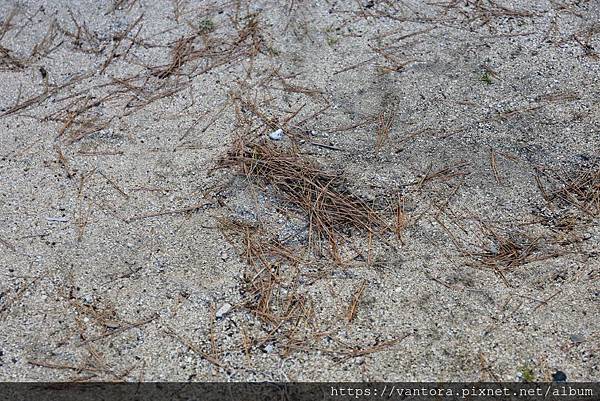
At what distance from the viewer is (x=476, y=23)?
3559mm

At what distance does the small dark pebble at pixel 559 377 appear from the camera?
7.02ft

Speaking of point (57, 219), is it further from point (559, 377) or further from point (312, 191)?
point (559, 377)

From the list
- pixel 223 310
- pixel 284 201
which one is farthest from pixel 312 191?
pixel 223 310

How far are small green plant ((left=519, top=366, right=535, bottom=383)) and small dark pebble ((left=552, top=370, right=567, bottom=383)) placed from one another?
7cm

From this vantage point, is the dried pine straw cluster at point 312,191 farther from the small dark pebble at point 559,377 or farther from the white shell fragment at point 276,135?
the small dark pebble at point 559,377

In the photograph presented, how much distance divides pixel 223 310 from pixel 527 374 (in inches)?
42.0

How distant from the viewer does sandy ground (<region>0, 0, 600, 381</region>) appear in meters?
2.25

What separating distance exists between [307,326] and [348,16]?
2.03 meters

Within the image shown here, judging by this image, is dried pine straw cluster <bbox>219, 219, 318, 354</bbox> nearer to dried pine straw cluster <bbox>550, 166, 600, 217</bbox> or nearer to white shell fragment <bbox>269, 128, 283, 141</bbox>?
white shell fragment <bbox>269, 128, 283, 141</bbox>

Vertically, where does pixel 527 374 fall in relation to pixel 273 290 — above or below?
below

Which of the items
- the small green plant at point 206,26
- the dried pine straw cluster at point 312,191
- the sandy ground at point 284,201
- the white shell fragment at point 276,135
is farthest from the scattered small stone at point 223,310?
the small green plant at point 206,26

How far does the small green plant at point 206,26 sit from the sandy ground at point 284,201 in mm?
14

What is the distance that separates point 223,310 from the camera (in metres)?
→ 2.34

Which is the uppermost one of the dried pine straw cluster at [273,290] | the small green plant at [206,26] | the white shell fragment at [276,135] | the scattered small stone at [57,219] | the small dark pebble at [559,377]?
the small green plant at [206,26]
